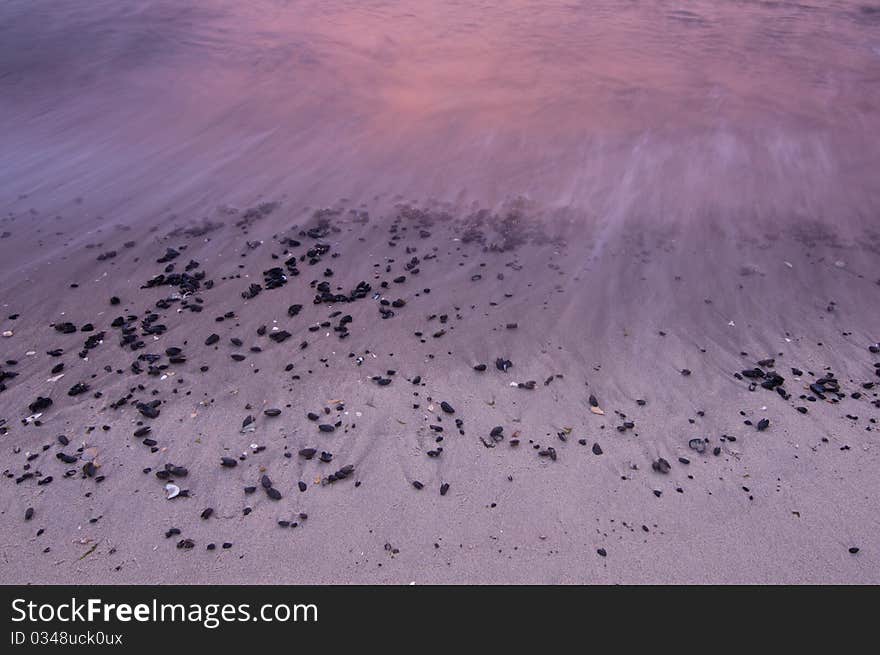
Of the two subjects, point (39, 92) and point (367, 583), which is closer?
point (367, 583)

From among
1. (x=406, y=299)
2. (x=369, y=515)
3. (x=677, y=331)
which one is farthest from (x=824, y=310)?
(x=369, y=515)

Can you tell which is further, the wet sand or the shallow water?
the shallow water

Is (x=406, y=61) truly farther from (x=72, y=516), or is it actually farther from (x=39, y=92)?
(x=72, y=516)

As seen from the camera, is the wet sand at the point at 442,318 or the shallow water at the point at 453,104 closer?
the wet sand at the point at 442,318

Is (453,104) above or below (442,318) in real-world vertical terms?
above
